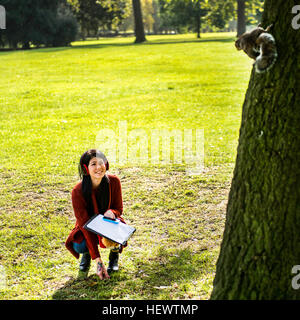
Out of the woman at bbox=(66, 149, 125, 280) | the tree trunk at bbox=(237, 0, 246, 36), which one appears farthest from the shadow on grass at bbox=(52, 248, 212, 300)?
the tree trunk at bbox=(237, 0, 246, 36)

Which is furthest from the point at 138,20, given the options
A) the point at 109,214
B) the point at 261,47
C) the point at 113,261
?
the point at 261,47

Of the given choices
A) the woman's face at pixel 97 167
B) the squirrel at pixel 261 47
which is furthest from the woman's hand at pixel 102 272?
the squirrel at pixel 261 47

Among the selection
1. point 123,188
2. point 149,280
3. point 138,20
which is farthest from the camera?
point 138,20

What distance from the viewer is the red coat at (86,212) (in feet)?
12.1

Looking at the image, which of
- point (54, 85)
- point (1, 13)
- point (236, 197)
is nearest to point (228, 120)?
point (236, 197)

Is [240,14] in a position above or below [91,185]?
above

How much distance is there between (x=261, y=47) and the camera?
2.54 m

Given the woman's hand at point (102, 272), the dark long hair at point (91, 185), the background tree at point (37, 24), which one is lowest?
the woman's hand at point (102, 272)

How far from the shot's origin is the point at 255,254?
106 inches

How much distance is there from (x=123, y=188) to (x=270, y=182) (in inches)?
142

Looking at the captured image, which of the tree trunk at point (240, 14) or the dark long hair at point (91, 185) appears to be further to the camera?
the tree trunk at point (240, 14)

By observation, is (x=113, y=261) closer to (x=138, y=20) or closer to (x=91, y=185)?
(x=91, y=185)

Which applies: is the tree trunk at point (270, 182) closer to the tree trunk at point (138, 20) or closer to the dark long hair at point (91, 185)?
the dark long hair at point (91, 185)

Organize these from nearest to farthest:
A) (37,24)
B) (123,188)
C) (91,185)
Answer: (91,185)
(123,188)
(37,24)
